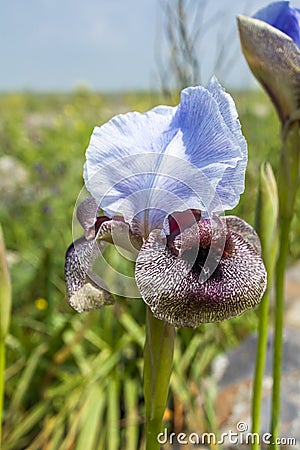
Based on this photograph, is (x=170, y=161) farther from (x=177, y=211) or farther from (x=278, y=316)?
(x=278, y=316)

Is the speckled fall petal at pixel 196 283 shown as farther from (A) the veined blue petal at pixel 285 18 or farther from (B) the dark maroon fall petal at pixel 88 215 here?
(A) the veined blue petal at pixel 285 18

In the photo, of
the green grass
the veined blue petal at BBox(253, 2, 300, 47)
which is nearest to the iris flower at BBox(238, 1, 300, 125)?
the veined blue petal at BBox(253, 2, 300, 47)

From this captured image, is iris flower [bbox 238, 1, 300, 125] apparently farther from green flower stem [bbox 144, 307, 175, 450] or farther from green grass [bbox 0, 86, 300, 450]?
green grass [bbox 0, 86, 300, 450]

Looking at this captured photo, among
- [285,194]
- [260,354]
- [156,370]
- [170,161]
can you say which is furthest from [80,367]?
[170,161]

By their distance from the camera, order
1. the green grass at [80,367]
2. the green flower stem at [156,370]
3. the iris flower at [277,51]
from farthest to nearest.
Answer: the green grass at [80,367], the iris flower at [277,51], the green flower stem at [156,370]

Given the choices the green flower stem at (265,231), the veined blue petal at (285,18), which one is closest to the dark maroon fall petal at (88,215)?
the green flower stem at (265,231)
